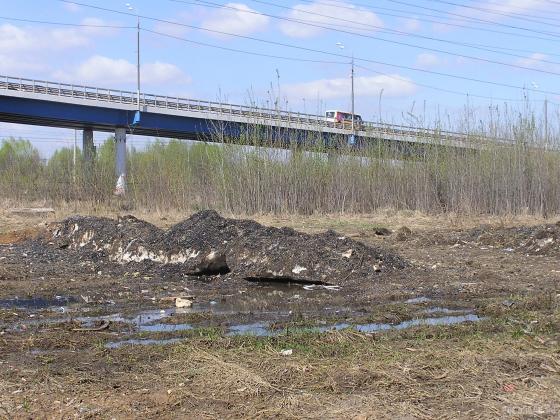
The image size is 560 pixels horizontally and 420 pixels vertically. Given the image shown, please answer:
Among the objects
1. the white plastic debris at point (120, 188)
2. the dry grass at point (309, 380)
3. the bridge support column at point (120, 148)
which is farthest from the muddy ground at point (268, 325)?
the bridge support column at point (120, 148)

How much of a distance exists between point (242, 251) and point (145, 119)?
28.8 metres

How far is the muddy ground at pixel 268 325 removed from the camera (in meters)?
4.31

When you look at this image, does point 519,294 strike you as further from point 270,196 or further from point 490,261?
point 270,196

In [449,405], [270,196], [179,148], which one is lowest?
[449,405]

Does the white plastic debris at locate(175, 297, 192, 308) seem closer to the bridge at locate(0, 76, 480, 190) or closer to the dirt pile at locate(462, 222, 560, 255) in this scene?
the dirt pile at locate(462, 222, 560, 255)

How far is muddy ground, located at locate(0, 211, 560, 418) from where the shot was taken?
14.1ft

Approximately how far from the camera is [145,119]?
38281 mm

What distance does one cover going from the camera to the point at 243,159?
2195cm

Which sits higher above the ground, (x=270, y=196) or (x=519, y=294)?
(x=270, y=196)

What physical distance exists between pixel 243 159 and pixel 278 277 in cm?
1208

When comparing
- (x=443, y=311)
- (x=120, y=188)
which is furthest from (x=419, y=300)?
(x=120, y=188)

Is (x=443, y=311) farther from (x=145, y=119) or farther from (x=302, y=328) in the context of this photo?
(x=145, y=119)

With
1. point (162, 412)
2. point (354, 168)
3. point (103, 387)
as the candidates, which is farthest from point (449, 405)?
→ point (354, 168)

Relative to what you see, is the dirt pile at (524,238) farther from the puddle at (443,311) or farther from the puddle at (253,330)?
the puddle at (253,330)
